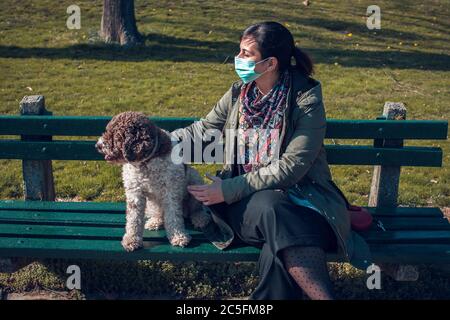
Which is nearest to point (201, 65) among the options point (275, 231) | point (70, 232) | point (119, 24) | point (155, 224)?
point (119, 24)

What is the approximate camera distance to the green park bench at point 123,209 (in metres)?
3.58

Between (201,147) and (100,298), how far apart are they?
4.22ft

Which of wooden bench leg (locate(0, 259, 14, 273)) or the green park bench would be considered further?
wooden bench leg (locate(0, 259, 14, 273))

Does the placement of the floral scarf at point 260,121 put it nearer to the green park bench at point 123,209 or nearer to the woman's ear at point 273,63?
the woman's ear at point 273,63

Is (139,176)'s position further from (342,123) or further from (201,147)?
(342,123)

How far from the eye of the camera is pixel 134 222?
357 centimetres

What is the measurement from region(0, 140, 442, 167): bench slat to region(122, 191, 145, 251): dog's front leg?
2.81ft

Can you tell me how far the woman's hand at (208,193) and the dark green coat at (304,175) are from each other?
0.12ft

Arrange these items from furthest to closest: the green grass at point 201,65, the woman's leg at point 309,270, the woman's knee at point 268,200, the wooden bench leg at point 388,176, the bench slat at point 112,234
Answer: the green grass at point 201,65 → the wooden bench leg at point 388,176 → the bench slat at point 112,234 → the woman's knee at point 268,200 → the woman's leg at point 309,270

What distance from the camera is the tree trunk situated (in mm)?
12031

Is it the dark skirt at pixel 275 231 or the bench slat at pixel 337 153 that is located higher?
the bench slat at pixel 337 153

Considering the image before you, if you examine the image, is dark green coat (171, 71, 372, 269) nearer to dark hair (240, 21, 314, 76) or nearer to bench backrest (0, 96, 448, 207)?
dark hair (240, 21, 314, 76)

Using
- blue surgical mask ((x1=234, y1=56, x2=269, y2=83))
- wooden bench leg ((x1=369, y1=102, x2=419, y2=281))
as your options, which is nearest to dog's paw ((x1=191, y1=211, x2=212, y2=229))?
blue surgical mask ((x1=234, y1=56, x2=269, y2=83))

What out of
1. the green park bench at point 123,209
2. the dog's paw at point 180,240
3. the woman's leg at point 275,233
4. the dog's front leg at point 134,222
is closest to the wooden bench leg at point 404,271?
the green park bench at point 123,209
